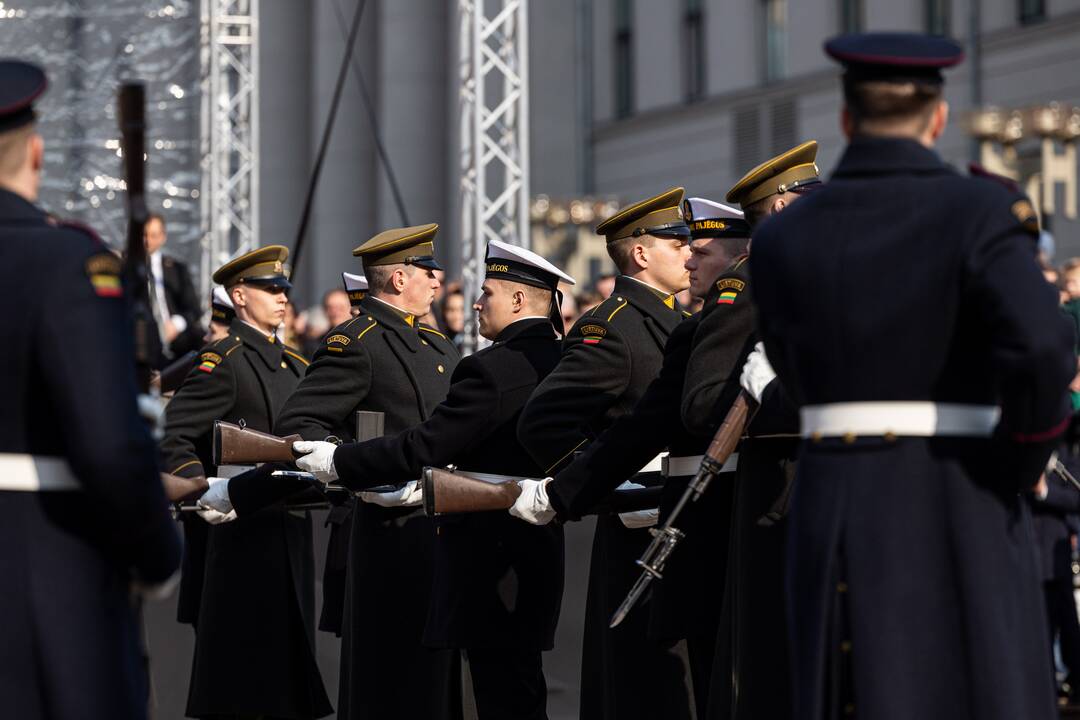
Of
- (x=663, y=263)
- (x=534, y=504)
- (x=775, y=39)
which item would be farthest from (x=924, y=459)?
(x=775, y=39)

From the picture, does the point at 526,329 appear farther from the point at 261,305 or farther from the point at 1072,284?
the point at 1072,284

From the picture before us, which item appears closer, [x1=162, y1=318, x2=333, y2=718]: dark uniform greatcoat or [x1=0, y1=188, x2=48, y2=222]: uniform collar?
[x1=0, y1=188, x2=48, y2=222]: uniform collar

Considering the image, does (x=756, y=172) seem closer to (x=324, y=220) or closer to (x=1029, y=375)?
(x=1029, y=375)

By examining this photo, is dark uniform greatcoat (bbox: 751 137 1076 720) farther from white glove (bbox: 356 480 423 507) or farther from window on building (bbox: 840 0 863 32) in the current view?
window on building (bbox: 840 0 863 32)

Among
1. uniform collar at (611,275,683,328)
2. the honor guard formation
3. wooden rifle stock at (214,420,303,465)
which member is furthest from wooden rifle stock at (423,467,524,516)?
wooden rifle stock at (214,420,303,465)

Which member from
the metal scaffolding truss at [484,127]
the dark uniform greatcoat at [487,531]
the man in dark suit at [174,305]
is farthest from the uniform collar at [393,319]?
the man in dark suit at [174,305]

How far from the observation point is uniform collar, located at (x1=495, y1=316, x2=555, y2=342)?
21.0 feet

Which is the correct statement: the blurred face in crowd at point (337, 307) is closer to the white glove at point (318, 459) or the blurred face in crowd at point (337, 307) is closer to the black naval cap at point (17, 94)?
the white glove at point (318, 459)

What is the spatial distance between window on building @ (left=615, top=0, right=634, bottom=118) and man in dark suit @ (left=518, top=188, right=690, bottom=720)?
74.5 ft

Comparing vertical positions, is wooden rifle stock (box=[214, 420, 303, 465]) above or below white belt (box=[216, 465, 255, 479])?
above

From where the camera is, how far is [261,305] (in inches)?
320

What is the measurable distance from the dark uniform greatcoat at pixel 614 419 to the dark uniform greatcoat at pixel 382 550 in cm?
88

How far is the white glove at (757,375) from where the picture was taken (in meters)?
4.76

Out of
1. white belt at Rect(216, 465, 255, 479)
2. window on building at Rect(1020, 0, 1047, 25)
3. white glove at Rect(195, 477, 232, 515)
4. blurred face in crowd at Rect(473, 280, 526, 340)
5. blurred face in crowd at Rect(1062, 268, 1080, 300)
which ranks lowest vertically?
white glove at Rect(195, 477, 232, 515)
